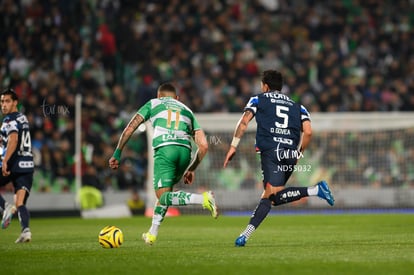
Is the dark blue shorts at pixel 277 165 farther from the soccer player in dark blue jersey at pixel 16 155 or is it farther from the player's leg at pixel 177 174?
the soccer player in dark blue jersey at pixel 16 155

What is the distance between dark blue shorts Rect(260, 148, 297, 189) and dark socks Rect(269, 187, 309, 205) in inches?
4.8

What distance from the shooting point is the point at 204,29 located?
27219 millimetres

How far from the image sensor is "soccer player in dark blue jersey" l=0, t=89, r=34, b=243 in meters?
12.6

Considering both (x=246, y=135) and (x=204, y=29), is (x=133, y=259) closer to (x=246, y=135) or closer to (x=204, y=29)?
(x=246, y=135)

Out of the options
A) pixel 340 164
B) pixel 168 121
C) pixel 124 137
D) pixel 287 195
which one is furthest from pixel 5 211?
pixel 340 164

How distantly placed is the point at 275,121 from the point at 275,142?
0.26 meters

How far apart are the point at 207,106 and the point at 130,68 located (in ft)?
7.73

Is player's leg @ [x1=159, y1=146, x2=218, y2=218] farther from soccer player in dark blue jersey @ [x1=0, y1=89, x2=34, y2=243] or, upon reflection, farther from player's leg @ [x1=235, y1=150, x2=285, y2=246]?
soccer player in dark blue jersey @ [x1=0, y1=89, x2=34, y2=243]

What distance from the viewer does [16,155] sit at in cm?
1287

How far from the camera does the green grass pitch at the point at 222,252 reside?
8.26 meters

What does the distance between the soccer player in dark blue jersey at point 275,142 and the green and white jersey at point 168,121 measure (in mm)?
656

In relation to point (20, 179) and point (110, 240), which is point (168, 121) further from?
point (20, 179)

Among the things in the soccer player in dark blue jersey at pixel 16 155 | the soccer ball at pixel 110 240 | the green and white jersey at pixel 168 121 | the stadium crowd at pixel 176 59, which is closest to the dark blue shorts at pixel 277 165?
the green and white jersey at pixel 168 121

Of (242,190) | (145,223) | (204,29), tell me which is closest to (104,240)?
(145,223)
